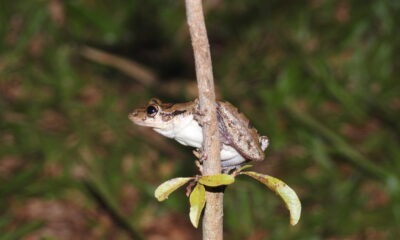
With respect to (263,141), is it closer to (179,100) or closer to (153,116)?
(153,116)

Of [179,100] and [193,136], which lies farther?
[179,100]

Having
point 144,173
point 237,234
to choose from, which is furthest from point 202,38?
point 144,173

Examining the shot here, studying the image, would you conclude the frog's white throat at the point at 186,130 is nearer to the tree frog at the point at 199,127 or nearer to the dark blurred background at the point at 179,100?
the tree frog at the point at 199,127

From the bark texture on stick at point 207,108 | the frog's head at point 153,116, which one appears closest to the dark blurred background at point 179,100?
the frog's head at point 153,116

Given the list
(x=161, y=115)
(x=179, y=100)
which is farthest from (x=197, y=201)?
(x=179, y=100)

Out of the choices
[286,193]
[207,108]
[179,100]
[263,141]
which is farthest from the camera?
[179,100]

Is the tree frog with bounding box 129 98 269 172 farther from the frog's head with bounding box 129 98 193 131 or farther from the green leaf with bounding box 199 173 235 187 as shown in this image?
the green leaf with bounding box 199 173 235 187

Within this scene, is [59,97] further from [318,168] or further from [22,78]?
[318,168]

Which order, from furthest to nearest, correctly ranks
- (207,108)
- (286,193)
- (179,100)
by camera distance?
(179,100), (286,193), (207,108)
